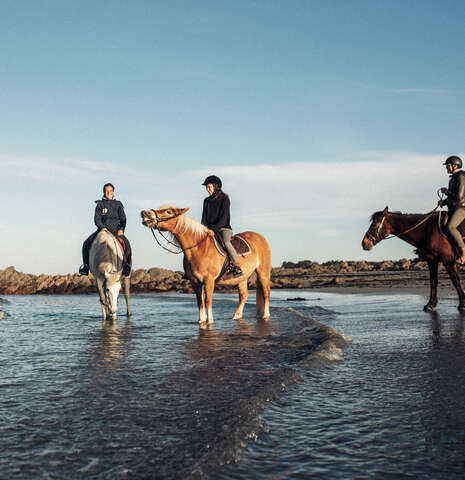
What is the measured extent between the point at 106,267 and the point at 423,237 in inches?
295

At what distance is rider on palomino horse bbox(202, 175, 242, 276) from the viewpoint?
973 cm

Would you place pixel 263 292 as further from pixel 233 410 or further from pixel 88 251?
pixel 233 410

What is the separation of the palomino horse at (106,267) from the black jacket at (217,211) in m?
2.47

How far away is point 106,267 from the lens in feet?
35.3

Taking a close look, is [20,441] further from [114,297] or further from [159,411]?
[114,297]

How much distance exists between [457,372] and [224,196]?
6.35 m

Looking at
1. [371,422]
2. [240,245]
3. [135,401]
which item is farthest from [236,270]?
[371,422]

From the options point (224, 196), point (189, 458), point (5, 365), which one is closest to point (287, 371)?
point (189, 458)

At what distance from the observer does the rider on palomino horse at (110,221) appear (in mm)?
11508

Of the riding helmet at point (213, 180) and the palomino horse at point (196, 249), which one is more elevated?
the riding helmet at point (213, 180)

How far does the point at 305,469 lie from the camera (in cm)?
236

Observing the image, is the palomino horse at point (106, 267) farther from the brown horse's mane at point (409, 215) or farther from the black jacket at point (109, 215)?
the brown horse's mane at point (409, 215)

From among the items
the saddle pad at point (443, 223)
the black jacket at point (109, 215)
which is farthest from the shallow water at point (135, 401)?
the saddle pad at point (443, 223)

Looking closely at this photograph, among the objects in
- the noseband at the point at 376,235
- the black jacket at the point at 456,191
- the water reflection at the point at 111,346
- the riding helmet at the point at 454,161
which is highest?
the riding helmet at the point at 454,161
